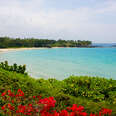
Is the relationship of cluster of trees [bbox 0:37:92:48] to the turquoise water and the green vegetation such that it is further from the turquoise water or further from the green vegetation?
the green vegetation

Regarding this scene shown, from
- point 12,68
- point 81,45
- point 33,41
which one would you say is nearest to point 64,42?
point 81,45

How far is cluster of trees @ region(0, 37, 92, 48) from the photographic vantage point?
85125mm

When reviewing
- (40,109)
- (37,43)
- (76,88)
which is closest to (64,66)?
(76,88)

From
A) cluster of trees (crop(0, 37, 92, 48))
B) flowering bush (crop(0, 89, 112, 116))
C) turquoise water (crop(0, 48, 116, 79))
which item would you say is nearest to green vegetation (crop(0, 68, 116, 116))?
flowering bush (crop(0, 89, 112, 116))

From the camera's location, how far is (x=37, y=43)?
98.9m

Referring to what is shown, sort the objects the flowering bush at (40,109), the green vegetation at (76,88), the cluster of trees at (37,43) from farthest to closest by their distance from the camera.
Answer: the cluster of trees at (37,43) → the green vegetation at (76,88) → the flowering bush at (40,109)

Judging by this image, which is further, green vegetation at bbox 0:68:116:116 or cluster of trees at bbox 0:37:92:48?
cluster of trees at bbox 0:37:92:48

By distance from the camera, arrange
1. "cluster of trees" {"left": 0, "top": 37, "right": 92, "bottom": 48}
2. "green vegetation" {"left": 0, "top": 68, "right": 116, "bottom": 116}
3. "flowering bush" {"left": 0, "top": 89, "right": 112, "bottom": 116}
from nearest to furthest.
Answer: "flowering bush" {"left": 0, "top": 89, "right": 112, "bottom": 116} → "green vegetation" {"left": 0, "top": 68, "right": 116, "bottom": 116} → "cluster of trees" {"left": 0, "top": 37, "right": 92, "bottom": 48}

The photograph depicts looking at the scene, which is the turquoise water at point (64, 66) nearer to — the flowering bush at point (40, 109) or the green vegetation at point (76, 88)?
the green vegetation at point (76, 88)

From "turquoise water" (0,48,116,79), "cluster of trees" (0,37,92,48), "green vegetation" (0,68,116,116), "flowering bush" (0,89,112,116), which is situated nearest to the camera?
"flowering bush" (0,89,112,116)

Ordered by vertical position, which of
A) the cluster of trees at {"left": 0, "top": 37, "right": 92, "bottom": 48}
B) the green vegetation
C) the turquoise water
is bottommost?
the turquoise water

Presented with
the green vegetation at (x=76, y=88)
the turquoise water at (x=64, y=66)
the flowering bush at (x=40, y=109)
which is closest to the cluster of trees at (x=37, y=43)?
the turquoise water at (x=64, y=66)

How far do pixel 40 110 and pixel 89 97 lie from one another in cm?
338

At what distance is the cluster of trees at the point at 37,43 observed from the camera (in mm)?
85125
